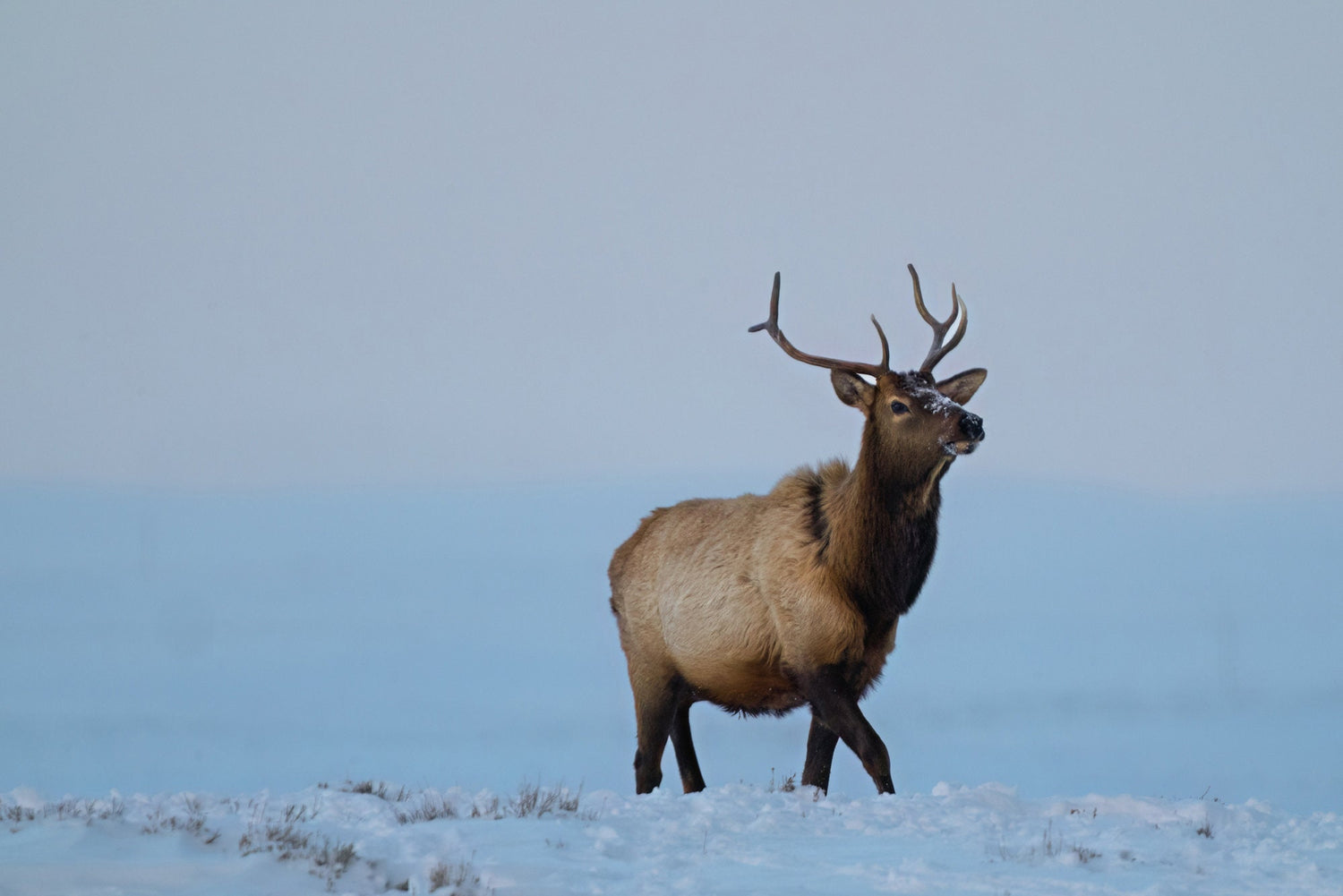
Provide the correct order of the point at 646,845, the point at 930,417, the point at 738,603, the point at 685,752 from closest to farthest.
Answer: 1. the point at 646,845
2. the point at 930,417
3. the point at 738,603
4. the point at 685,752

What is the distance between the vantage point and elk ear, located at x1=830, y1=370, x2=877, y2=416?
36.3 ft

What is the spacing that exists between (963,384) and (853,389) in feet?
3.93

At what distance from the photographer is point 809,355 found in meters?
11.4

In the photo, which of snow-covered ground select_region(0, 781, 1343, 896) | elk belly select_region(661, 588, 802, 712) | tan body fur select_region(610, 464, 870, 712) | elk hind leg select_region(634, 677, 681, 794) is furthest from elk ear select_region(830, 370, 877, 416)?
snow-covered ground select_region(0, 781, 1343, 896)

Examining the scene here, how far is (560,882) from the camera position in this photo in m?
5.77

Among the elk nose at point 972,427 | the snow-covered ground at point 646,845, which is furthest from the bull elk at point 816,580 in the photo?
the snow-covered ground at point 646,845

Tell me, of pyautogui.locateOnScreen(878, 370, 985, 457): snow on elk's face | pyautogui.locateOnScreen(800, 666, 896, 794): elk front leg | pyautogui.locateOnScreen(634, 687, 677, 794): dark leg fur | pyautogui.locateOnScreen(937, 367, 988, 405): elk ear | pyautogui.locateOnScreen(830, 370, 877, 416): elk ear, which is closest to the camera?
pyautogui.locateOnScreen(800, 666, 896, 794): elk front leg

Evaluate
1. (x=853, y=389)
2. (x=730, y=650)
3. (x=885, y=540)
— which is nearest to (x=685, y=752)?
(x=730, y=650)

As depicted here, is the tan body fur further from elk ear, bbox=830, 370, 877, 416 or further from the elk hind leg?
elk ear, bbox=830, 370, 877, 416

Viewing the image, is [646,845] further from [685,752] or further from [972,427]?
[685,752]

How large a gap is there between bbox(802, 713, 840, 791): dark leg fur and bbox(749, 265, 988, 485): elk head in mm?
1917

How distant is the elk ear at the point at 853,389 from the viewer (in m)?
11.1

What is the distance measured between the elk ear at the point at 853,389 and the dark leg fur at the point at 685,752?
2964 millimetres

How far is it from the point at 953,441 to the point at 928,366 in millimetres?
1630
